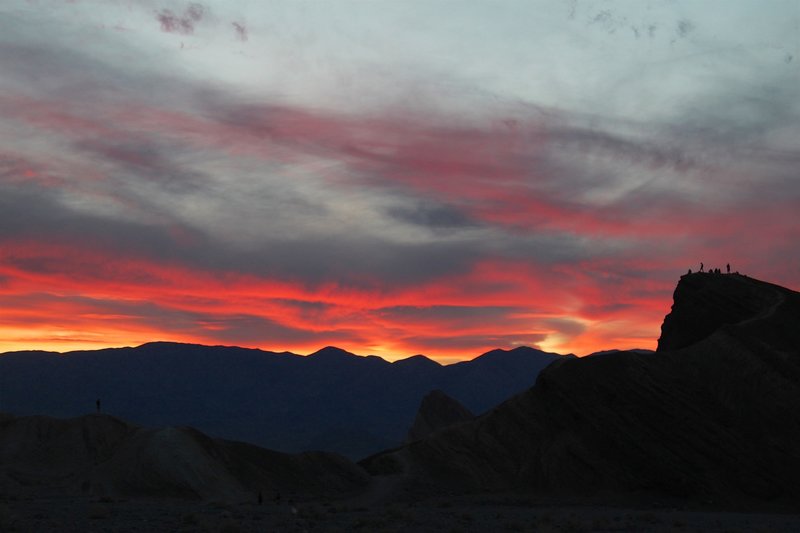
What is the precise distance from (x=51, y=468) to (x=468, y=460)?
41.2 metres

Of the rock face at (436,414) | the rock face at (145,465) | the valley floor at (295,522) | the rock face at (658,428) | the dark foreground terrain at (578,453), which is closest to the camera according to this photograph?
the valley floor at (295,522)

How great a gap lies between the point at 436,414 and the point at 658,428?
7800 centimetres

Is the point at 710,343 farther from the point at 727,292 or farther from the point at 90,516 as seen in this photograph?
the point at 90,516

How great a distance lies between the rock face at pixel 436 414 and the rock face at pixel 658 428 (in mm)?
55114

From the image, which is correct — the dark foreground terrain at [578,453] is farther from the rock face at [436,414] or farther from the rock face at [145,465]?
the rock face at [436,414]

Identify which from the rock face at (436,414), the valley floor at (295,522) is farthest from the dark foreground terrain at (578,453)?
the rock face at (436,414)

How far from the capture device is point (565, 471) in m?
75.2

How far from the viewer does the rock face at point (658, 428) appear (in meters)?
69.2

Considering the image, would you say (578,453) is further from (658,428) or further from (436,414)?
(436,414)

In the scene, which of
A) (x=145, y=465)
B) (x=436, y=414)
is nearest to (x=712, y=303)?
(x=145, y=465)

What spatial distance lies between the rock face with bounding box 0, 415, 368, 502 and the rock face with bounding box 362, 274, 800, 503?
973 cm

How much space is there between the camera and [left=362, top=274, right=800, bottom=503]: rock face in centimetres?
6925

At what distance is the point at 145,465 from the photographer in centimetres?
7531

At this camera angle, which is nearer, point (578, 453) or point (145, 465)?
point (145, 465)
